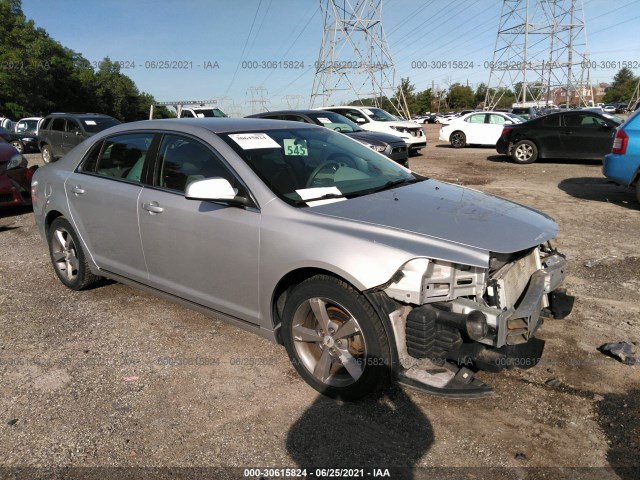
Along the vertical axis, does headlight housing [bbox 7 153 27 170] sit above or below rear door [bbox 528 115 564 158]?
below

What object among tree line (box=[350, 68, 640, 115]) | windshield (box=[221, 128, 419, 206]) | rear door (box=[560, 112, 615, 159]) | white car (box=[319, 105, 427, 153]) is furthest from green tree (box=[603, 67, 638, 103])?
windshield (box=[221, 128, 419, 206])

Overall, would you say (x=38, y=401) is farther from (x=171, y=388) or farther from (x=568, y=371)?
(x=568, y=371)

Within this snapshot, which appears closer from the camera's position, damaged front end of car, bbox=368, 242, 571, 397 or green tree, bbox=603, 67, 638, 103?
damaged front end of car, bbox=368, 242, 571, 397

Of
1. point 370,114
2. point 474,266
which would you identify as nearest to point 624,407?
point 474,266

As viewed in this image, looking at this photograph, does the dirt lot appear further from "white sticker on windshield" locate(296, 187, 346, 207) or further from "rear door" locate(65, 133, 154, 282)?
"white sticker on windshield" locate(296, 187, 346, 207)

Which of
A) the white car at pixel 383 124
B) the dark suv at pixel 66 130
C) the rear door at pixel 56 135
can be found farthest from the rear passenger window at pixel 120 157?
the rear door at pixel 56 135

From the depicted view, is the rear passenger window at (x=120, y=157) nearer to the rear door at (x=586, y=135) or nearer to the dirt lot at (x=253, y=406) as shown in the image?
the dirt lot at (x=253, y=406)

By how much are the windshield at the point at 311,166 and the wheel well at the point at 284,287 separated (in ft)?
1.46

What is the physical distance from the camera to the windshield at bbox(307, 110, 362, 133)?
12117mm

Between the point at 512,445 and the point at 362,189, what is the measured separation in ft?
5.95

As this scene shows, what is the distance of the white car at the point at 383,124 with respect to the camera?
51.2 ft

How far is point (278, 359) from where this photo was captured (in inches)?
135

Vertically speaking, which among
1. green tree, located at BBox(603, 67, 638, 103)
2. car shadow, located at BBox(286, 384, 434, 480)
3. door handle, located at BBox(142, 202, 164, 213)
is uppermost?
green tree, located at BBox(603, 67, 638, 103)

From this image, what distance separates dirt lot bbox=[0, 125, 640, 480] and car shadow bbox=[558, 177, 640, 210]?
14.5ft
